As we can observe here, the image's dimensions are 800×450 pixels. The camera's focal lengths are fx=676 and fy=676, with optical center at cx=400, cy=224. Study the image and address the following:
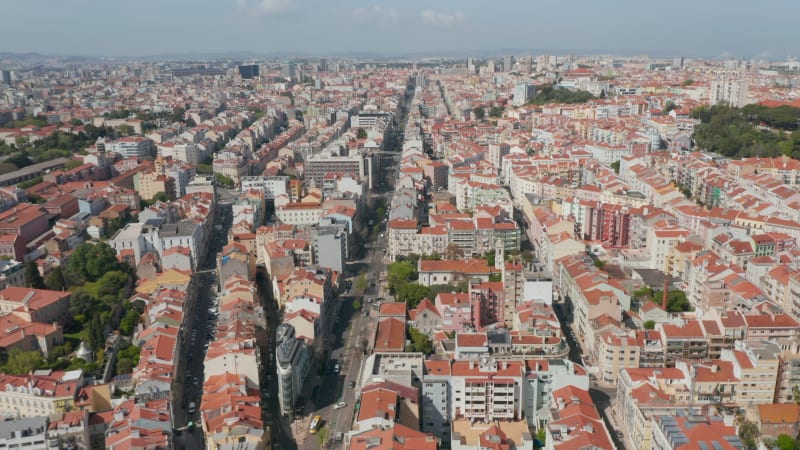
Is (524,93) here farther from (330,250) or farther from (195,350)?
(195,350)

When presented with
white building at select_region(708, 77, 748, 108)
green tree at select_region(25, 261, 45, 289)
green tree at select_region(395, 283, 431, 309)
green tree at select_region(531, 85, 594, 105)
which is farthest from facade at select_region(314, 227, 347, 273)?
green tree at select_region(531, 85, 594, 105)

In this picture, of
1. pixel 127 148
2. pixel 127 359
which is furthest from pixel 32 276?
pixel 127 148

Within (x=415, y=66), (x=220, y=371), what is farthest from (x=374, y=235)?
(x=415, y=66)

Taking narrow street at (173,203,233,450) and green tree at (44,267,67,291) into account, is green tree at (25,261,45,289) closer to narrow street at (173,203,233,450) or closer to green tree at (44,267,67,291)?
green tree at (44,267,67,291)

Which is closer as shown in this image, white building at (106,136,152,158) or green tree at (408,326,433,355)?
green tree at (408,326,433,355)

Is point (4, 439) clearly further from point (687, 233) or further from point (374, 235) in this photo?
point (687, 233)
